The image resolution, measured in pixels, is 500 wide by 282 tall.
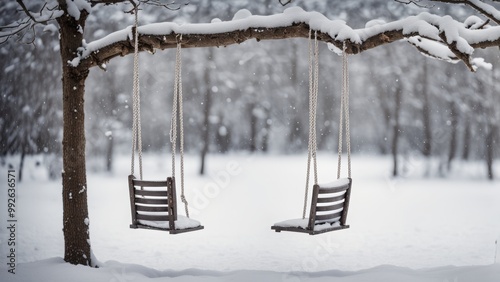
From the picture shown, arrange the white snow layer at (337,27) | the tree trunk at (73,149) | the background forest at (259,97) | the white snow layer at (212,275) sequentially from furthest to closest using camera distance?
1. the background forest at (259,97)
2. the tree trunk at (73,149)
3. the white snow layer at (212,275)
4. the white snow layer at (337,27)

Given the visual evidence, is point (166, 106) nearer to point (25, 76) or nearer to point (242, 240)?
point (25, 76)

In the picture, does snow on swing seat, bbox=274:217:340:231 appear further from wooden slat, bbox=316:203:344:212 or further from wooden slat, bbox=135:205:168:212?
wooden slat, bbox=135:205:168:212

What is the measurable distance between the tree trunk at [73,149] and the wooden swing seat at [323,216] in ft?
7.01

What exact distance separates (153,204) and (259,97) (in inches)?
657

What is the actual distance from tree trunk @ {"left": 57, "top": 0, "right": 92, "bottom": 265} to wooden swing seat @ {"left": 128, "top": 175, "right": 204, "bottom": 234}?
3.37 feet

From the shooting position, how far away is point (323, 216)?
485 centimetres

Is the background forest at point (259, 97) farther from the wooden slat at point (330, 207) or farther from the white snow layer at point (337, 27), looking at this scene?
the wooden slat at point (330, 207)

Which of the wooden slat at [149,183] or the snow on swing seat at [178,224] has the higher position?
the wooden slat at [149,183]

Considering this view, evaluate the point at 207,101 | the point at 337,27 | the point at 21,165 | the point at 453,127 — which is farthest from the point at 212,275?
the point at 453,127

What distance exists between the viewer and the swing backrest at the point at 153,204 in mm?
4828

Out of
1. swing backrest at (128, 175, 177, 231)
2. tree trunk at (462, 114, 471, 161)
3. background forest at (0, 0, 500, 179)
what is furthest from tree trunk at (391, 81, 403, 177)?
swing backrest at (128, 175, 177, 231)

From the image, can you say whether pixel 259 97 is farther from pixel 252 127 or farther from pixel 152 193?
pixel 152 193

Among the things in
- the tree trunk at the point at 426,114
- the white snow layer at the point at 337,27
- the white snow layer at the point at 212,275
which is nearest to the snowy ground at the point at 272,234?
the white snow layer at the point at 212,275

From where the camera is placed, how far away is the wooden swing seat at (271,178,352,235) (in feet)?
15.3
